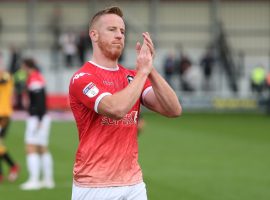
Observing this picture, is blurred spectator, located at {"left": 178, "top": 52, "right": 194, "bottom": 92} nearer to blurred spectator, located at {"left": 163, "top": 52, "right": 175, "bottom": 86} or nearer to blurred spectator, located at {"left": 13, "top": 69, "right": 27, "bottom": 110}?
blurred spectator, located at {"left": 163, "top": 52, "right": 175, "bottom": 86}

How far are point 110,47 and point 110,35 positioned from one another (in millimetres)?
101

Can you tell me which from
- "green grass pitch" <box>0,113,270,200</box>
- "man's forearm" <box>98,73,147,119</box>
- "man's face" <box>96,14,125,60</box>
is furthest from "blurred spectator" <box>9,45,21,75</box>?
"man's forearm" <box>98,73,147,119</box>

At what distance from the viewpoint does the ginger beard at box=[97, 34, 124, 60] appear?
6723 millimetres

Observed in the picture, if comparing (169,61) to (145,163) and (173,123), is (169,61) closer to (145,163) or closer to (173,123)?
(173,123)

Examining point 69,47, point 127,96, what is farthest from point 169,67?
point 127,96

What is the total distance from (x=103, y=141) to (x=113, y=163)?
0.21 meters

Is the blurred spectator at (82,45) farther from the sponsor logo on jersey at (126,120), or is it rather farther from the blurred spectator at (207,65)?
the sponsor logo on jersey at (126,120)

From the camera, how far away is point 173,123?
3172 cm

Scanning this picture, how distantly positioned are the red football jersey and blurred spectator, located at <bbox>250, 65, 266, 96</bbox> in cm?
3225

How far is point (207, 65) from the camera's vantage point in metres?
39.7

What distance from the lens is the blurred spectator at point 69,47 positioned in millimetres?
39438

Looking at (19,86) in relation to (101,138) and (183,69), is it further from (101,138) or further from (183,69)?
(101,138)

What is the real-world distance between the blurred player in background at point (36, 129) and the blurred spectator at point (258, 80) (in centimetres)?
2390

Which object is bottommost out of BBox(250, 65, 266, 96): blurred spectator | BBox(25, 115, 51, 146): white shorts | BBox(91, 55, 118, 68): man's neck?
BBox(250, 65, 266, 96): blurred spectator
